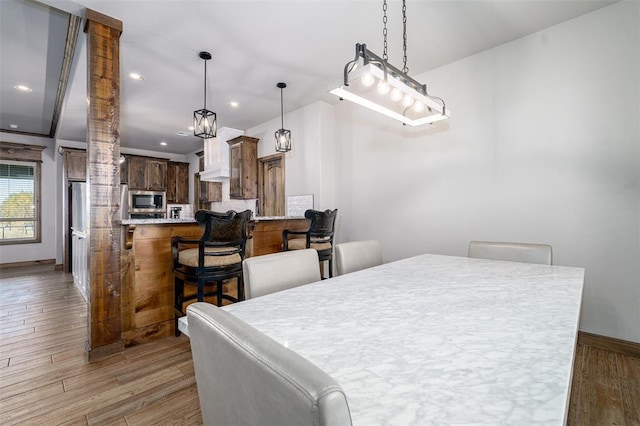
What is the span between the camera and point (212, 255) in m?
2.16

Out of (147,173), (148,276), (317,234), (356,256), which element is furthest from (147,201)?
(356,256)

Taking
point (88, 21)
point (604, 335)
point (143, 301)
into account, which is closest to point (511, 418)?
point (143, 301)

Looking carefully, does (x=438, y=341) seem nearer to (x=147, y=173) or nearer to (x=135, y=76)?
(x=135, y=76)

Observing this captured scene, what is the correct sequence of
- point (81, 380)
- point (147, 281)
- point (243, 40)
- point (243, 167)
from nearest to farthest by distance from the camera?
1. point (81, 380)
2. point (147, 281)
3. point (243, 40)
4. point (243, 167)

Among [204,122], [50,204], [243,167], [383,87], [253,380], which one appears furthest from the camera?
[50,204]

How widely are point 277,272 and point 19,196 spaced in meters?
7.26

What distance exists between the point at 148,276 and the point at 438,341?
8.13 ft

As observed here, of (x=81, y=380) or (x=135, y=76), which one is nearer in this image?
(x=81, y=380)

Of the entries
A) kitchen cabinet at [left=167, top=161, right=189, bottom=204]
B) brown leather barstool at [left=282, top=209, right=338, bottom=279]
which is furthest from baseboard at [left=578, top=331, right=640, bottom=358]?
kitchen cabinet at [left=167, top=161, right=189, bottom=204]

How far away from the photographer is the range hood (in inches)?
207

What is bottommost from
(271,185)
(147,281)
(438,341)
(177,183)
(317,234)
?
(147,281)

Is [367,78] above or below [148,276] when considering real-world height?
above

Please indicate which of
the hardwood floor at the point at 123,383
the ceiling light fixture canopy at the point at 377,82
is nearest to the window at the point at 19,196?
the hardwood floor at the point at 123,383

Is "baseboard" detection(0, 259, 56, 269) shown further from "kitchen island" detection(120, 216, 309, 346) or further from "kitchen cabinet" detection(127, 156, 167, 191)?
"kitchen island" detection(120, 216, 309, 346)
